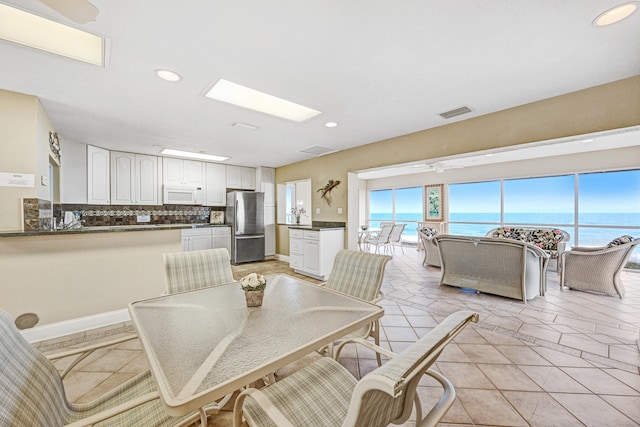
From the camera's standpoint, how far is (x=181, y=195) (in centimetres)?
544

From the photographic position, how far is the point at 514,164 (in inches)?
260

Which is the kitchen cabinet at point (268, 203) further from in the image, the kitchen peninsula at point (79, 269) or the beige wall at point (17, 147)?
the beige wall at point (17, 147)

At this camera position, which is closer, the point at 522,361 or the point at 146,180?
the point at 522,361

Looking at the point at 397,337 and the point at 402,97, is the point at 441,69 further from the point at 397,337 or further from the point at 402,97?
the point at 397,337

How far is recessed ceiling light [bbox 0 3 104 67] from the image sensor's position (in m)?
1.71

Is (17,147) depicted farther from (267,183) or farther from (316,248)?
(267,183)

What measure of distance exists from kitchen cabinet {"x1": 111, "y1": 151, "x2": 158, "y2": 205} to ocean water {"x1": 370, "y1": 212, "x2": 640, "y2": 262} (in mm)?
7871

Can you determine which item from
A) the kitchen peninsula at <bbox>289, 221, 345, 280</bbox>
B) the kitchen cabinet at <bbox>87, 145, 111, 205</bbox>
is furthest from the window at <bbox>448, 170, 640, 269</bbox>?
the kitchen cabinet at <bbox>87, 145, 111, 205</bbox>

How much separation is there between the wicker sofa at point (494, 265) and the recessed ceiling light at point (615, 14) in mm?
2380

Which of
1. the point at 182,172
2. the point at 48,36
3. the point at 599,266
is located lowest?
the point at 599,266

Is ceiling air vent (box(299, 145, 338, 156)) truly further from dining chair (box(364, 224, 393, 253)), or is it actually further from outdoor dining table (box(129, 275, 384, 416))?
outdoor dining table (box(129, 275, 384, 416))

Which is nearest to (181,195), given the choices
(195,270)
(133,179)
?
(133,179)

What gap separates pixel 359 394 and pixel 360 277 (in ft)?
4.59

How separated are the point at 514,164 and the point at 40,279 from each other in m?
8.94
